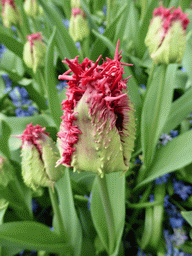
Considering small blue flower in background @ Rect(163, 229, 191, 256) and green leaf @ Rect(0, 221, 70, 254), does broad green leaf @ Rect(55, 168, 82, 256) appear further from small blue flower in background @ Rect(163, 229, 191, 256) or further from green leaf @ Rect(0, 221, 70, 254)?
small blue flower in background @ Rect(163, 229, 191, 256)

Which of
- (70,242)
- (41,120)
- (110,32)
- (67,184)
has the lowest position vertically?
(70,242)

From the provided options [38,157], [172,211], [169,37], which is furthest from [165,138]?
[38,157]

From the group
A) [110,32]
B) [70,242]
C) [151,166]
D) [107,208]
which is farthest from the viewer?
[110,32]

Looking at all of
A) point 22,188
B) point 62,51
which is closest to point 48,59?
point 62,51

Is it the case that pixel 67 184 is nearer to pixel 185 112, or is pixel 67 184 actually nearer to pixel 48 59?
pixel 48 59

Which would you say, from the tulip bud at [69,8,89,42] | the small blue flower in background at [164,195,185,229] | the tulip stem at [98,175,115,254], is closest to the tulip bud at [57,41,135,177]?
the tulip stem at [98,175,115,254]
